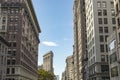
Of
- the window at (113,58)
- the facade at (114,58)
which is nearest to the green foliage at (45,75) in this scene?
the facade at (114,58)

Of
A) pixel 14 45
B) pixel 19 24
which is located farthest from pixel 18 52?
pixel 19 24

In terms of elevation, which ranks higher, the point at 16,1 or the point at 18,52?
the point at 16,1

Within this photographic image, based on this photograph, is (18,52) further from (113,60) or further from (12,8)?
(113,60)

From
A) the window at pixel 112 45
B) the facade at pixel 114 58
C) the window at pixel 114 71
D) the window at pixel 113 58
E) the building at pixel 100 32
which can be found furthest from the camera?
the building at pixel 100 32

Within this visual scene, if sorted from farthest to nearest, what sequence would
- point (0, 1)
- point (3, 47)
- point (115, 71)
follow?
1. point (0, 1)
2. point (3, 47)
3. point (115, 71)

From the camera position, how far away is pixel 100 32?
271 feet

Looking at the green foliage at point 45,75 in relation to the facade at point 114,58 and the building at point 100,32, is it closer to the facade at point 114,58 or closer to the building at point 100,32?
the building at point 100,32

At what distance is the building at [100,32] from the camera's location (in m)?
78.9

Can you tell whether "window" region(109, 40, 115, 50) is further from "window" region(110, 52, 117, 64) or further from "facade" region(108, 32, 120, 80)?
"window" region(110, 52, 117, 64)

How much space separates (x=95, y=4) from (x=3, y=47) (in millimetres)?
35586

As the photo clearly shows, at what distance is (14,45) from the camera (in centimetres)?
9031

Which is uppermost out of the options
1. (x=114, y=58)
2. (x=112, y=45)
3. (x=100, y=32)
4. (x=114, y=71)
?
(x=100, y=32)

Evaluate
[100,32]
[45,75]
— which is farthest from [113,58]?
[45,75]

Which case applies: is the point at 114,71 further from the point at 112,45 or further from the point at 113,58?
the point at 112,45
